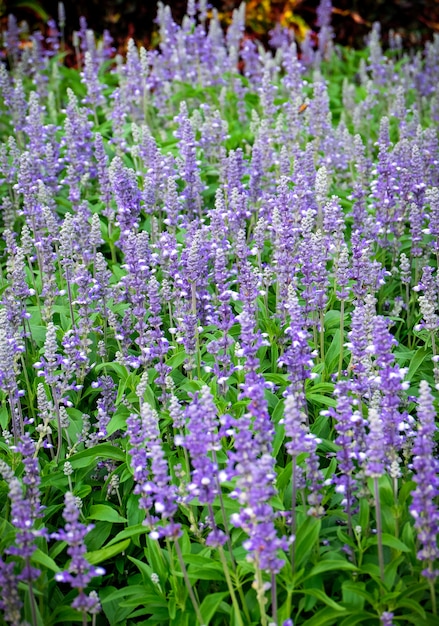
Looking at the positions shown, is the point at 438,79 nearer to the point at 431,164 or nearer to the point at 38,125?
the point at 431,164

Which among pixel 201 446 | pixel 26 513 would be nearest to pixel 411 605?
pixel 201 446

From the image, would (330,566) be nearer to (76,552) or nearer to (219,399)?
(76,552)

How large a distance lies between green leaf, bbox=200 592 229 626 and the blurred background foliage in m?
11.6

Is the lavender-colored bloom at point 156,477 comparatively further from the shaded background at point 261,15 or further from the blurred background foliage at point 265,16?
the shaded background at point 261,15

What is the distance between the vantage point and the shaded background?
548 inches

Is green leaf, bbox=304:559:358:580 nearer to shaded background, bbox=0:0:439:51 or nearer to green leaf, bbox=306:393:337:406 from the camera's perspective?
green leaf, bbox=306:393:337:406

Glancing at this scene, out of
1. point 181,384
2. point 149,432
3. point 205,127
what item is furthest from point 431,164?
point 149,432

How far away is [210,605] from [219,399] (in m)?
1.33

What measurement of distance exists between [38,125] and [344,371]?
3.97 m


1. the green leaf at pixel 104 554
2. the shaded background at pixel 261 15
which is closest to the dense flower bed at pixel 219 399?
the green leaf at pixel 104 554

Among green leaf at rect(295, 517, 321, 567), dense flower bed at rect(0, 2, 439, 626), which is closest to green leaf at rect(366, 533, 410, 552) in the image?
dense flower bed at rect(0, 2, 439, 626)

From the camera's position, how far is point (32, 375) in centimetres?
555

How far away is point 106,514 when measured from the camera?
4.34 m

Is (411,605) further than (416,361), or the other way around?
(416,361)
